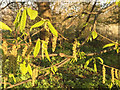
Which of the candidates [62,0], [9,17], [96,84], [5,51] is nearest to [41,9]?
[62,0]

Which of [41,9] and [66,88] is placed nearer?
[66,88]

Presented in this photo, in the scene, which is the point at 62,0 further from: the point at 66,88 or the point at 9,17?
the point at 66,88

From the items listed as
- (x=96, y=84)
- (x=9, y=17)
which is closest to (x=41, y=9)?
(x=9, y=17)

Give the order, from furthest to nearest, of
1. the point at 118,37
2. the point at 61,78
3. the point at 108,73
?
the point at 118,37, the point at 108,73, the point at 61,78

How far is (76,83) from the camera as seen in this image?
3.38 metres

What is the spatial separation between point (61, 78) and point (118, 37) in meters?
3.93

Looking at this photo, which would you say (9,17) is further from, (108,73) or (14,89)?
(108,73)

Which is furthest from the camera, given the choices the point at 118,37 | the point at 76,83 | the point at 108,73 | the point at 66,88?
the point at 118,37

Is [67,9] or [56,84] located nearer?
[56,84]

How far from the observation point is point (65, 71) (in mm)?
4062

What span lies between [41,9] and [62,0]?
2.43ft

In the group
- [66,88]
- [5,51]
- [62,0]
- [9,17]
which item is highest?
[62,0]

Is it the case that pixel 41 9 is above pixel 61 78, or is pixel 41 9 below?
above

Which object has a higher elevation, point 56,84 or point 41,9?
point 41,9
